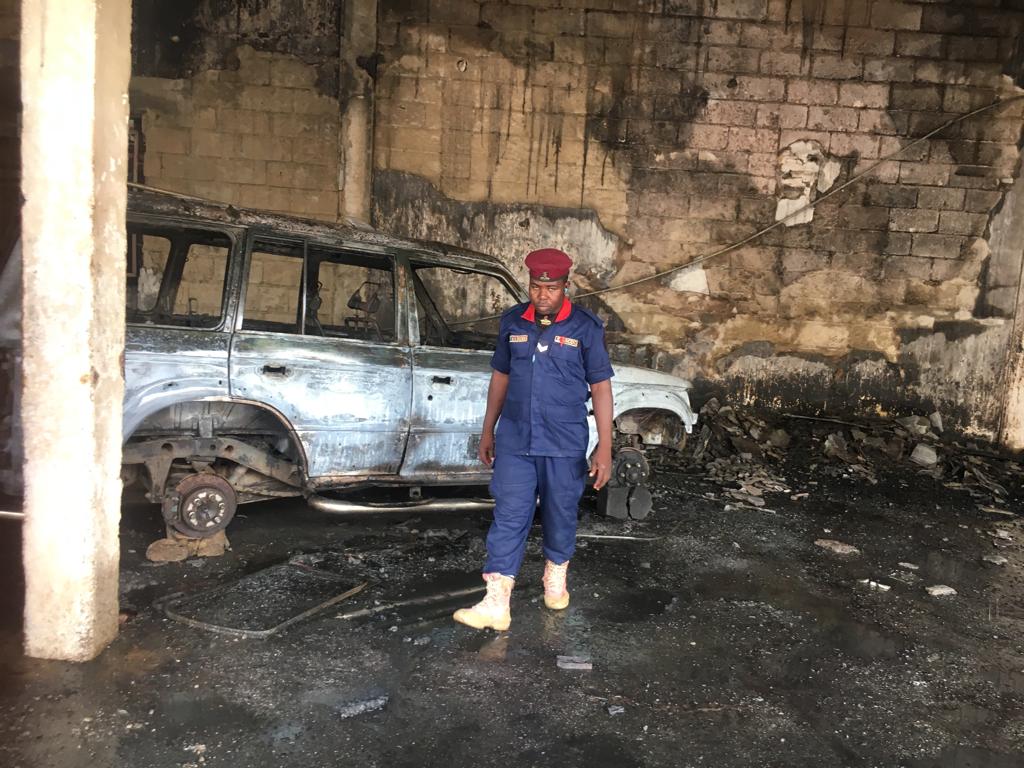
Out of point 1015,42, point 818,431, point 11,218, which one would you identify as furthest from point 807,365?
point 11,218

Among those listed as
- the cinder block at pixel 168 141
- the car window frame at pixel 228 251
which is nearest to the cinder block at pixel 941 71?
the car window frame at pixel 228 251

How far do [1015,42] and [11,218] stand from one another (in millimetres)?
10433

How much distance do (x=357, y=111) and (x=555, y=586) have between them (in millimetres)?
6015

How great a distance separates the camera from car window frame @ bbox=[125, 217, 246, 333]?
4.05 m

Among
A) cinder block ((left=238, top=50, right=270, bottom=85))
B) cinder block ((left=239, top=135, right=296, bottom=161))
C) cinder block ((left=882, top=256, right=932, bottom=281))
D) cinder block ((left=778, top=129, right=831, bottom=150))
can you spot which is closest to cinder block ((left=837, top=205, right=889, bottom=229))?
cinder block ((left=882, top=256, right=932, bottom=281))

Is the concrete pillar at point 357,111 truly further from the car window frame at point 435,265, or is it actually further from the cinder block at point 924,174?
the cinder block at point 924,174

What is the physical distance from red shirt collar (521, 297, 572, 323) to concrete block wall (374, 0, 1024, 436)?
4.77m

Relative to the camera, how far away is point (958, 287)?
8258 millimetres

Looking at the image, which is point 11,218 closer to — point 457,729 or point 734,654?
point 457,729

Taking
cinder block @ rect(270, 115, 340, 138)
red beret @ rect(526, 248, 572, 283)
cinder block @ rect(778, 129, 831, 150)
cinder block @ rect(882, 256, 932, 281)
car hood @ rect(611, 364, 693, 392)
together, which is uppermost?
cinder block @ rect(778, 129, 831, 150)

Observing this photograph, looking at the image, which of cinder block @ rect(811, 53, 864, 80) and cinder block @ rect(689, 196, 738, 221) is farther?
cinder block @ rect(689, 196, 738, 221)

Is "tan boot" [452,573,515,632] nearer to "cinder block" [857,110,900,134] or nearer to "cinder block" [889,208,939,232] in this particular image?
"cinder block" [889,208,939,232]

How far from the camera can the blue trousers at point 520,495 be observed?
3.55 metres

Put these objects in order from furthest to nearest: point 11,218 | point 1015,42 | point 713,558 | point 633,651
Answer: point 1015,42 < point 11,218 < point 713,558 < point 633,651
